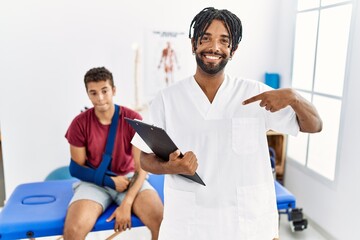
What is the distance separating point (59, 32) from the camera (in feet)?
8.93

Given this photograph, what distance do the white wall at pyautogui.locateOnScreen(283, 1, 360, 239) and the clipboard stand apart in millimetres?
1466

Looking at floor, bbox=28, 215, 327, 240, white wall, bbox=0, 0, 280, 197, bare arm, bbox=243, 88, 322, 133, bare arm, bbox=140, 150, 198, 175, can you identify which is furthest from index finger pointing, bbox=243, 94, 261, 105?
white wall, bbox=0, 0, 280, 197

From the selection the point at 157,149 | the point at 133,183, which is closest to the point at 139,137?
the point at 157,149

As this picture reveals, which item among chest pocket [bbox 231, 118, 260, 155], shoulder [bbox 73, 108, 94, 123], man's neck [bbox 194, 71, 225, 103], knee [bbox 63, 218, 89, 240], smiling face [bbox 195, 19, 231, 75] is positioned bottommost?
knee [bbox 63, 218, 89, 240]

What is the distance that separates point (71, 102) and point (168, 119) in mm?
1877

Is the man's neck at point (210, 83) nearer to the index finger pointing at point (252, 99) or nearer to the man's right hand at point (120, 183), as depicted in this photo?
the index finger pointing at point (252, 99)

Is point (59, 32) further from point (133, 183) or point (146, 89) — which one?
point (133, 183)

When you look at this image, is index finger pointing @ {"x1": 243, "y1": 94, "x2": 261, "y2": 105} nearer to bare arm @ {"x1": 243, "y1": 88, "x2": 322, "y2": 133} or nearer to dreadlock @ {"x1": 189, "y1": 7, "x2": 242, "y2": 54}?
bare arm @ {"x1": 243, "y1": 88, "x2": 322, "y2": 133}

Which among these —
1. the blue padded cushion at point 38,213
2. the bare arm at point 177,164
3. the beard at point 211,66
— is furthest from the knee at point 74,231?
the beard at point 211,66

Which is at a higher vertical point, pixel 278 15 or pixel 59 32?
pixel 278 15

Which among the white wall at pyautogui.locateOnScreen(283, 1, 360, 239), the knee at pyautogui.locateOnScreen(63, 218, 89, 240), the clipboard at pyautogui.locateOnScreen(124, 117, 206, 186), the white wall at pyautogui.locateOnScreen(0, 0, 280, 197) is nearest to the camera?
the clipboard at pyautogui.locateOnScreen(124, 117, 206, 186)

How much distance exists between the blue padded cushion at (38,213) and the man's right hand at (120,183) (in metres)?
0.12

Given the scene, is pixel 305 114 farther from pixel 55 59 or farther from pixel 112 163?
pixel 55 59

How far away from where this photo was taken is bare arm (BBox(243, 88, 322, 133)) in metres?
1.04
